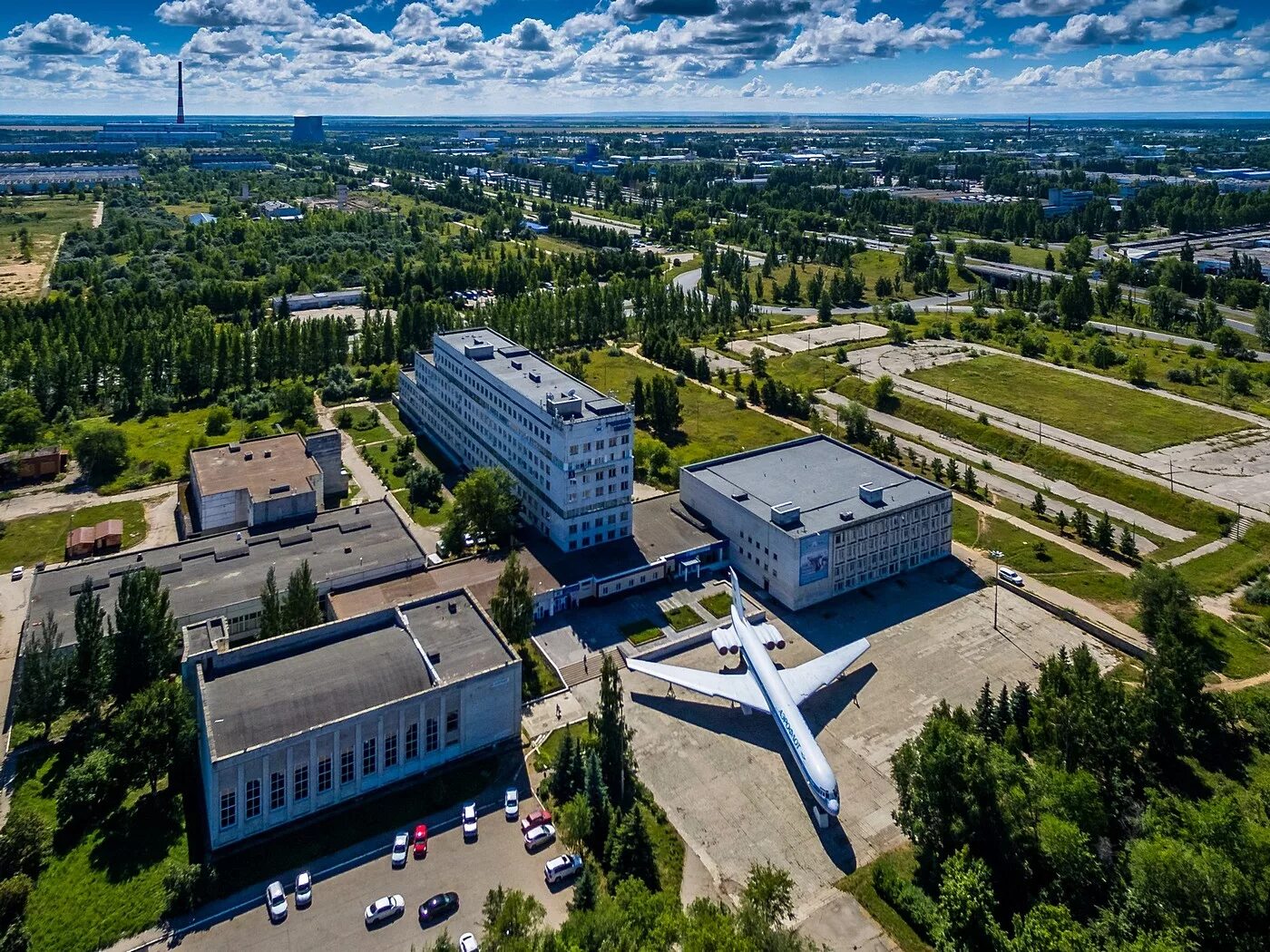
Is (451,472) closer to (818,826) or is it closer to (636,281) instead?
(818,826)

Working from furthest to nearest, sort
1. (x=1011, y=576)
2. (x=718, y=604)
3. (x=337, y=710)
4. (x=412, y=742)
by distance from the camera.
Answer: (x=1011, y=576)
(x=718, y=604)
(x=412, y=742)
(x=337, y=710)

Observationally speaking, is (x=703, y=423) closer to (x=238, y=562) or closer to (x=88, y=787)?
(x=238, y=562)

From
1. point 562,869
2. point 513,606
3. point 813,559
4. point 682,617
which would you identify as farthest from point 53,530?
point 813,559

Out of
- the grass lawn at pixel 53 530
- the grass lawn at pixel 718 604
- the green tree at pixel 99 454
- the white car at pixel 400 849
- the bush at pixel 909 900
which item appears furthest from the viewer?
the green tree at pixel 99 454

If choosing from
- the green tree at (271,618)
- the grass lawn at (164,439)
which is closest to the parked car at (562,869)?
the green tree at (271,618)

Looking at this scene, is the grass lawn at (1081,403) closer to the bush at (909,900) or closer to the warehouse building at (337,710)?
the bush at (909,900)
